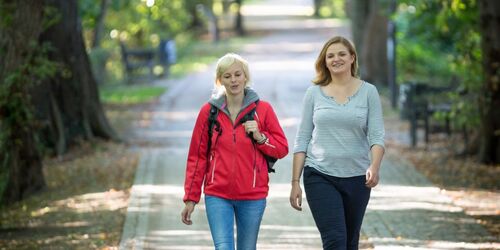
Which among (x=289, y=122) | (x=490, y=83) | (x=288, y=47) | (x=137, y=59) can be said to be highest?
(x=490, y=83)

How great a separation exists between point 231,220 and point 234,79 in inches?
33.4

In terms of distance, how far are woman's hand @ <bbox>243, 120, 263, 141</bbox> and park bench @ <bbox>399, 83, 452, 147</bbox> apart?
9408 mm

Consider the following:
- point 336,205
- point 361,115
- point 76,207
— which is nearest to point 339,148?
point 361,115

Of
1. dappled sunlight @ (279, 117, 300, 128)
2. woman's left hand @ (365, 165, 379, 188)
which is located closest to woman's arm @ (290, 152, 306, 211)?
woman's left hand @ (365, 165, 379, 188)

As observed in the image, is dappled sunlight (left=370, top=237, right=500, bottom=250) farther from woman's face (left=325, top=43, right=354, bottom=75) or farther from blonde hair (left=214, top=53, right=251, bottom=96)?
blonde hair (left=214, top=53, right=251, bottom=96)

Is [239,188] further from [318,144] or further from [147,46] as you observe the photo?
[147,46]

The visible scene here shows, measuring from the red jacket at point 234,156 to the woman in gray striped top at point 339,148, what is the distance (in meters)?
0.19

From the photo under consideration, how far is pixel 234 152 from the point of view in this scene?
6.30 meters

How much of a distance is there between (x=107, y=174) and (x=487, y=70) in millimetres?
5382

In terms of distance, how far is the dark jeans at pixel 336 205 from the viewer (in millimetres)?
6188

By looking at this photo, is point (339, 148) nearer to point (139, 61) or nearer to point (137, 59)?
point (139, 61)

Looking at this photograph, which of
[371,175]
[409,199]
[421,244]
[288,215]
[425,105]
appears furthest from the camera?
[425,105]

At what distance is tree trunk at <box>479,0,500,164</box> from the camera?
13.9m

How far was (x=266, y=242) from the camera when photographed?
9430 mm
